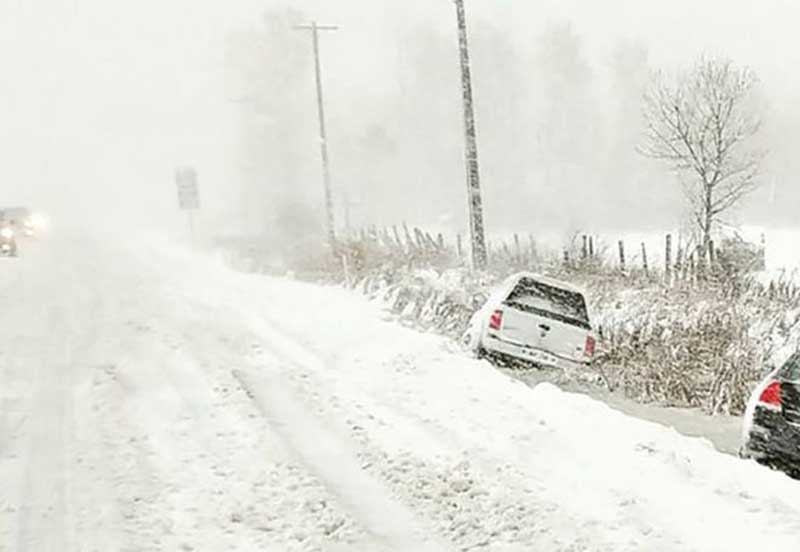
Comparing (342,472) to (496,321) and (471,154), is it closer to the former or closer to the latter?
(496,321)

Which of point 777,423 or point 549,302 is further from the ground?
point 777,423

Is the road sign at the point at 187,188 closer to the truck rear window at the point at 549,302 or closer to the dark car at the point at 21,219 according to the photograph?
the dark car at the point at 21,219

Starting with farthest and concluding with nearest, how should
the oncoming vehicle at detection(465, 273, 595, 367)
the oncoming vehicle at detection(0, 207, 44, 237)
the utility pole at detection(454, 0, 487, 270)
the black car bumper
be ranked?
the oncoming vehicle at detection(0, 207, 44, 237) < the utility pole at detection(454, 0, 487, 270) < the oncoming vehicle at detection(465, 273, 595, 367) < the black car bumper

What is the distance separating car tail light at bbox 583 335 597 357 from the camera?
44.2 ft

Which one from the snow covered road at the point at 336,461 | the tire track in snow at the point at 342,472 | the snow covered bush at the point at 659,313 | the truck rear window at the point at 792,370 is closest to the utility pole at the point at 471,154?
the snow covered bush at the point at 659,313

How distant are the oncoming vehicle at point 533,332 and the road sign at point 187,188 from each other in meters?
29.5

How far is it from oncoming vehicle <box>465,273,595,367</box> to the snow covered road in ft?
2.71

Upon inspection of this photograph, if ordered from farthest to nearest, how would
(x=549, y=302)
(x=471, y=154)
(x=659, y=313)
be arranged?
(x=471, y=154)
(x=659, y=313)
(x=549, y=302)

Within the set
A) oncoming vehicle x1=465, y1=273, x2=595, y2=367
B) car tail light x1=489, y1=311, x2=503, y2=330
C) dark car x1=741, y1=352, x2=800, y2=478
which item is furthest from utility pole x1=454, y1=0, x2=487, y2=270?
dark car x1=741, y1=352, x2=800, y2=478

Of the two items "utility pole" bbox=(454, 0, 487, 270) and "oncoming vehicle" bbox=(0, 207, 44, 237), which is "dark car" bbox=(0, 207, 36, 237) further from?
"utility pole" bbox=(454, 0, 487, 270)

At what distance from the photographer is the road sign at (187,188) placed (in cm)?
4108

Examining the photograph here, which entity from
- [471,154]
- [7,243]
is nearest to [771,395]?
[471,154]

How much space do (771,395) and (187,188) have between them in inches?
1431

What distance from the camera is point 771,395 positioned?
7.52m
